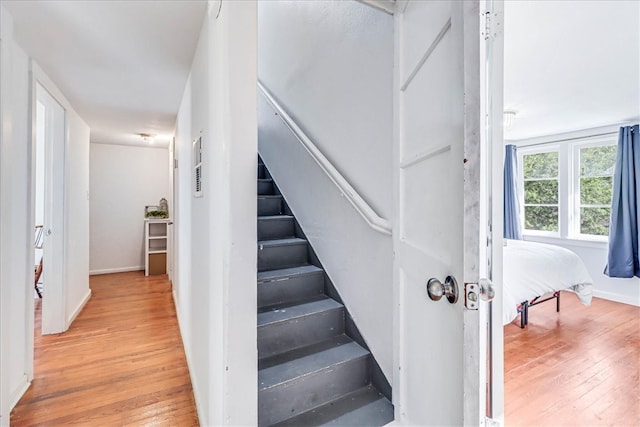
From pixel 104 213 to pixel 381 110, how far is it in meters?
5.20

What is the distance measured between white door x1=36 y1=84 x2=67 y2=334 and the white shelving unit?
1925mm

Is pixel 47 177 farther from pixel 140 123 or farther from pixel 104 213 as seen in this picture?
pixel 104 213

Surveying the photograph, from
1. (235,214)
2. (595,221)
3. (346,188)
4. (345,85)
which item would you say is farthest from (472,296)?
(595,221)

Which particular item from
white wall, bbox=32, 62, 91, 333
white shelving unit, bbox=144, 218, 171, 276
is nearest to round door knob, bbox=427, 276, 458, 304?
white wall, bbox=32, 62, 91, 333

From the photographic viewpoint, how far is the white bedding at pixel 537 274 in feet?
8.13

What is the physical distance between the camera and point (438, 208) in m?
0.78

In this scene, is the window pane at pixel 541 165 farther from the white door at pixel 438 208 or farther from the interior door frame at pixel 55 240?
the interior door frame at pixel 55 240

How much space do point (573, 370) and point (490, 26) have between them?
8.56 ft

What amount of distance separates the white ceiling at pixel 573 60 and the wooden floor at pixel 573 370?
2303 millimetres

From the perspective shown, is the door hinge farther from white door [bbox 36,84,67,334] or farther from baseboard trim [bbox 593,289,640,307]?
baseboard trim [bbox 593,289,640,307]

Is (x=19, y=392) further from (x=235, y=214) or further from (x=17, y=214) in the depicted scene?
(x=235, y=214)

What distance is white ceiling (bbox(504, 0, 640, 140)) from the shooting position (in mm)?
1663

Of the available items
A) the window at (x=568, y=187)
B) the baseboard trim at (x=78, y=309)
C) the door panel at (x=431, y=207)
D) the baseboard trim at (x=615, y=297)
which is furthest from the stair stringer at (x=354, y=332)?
the window at (x=568, y=187)

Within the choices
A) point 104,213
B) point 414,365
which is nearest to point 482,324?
point 414,365
